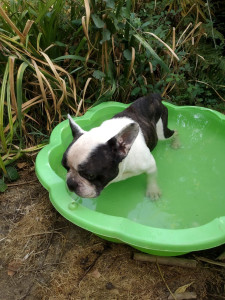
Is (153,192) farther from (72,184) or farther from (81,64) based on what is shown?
(81,64)

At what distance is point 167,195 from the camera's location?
127 inches

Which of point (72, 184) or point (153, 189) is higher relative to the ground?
point (72, 184)

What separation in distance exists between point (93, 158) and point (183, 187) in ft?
5.03

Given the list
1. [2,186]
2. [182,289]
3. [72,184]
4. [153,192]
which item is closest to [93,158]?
[72,184]

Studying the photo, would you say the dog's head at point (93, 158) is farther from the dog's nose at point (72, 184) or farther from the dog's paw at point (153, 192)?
the dog's paw at point (153, 192)

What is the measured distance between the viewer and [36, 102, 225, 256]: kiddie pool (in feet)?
6.89

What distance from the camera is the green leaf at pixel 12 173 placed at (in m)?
3.33

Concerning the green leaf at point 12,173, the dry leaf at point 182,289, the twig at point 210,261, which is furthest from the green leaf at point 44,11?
the dry leaf at point 182,289

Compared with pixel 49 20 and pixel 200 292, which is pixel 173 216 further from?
pixel 49 20

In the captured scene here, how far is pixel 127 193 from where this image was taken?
3.26 metres

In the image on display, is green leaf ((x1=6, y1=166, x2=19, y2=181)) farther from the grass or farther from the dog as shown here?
the dog

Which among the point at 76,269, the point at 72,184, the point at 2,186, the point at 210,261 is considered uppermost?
the point at 72,184

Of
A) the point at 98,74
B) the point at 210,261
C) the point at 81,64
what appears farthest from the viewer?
the point at 81,64

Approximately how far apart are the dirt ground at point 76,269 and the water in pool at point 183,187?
17.4 inches
